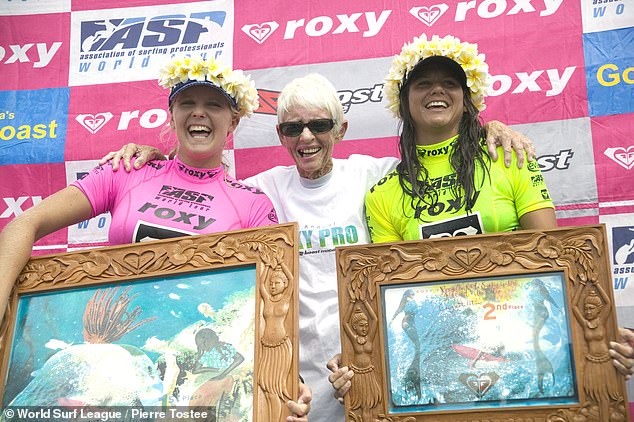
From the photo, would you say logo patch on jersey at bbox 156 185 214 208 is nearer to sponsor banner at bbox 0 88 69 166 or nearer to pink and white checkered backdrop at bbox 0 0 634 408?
pink and white checkered backdrop at bbox 0 0 634 408

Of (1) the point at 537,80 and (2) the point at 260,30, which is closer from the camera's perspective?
(1) the point at 537,80

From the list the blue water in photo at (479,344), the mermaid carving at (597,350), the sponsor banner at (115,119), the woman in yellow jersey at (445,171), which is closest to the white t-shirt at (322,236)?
the woman in yellow jersey at (445,171)

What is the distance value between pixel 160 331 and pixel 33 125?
2.49 metres

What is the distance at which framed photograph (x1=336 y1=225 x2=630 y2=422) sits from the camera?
2.02m

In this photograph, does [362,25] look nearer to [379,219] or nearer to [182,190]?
[379,219]

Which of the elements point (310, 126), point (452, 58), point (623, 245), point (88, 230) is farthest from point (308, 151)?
point (623, 245)

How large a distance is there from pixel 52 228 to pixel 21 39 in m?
2.19

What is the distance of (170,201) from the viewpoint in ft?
8.76

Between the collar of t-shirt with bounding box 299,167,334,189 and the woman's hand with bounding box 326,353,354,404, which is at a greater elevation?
the collar of t-shirt with bounding box 299,167,334,189

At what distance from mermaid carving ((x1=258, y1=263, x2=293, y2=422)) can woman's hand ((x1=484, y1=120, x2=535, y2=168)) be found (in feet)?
3.55

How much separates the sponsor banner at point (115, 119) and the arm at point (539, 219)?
2.32 meters

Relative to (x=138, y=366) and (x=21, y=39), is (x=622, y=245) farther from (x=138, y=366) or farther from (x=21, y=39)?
(x=21, y=39)

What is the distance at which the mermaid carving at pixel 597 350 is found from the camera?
6.51ft

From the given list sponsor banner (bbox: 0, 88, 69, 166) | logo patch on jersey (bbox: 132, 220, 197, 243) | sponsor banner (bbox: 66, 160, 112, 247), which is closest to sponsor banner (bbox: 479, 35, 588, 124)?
logo patch on jersey (bbox: 132, 220, 197, 243)
